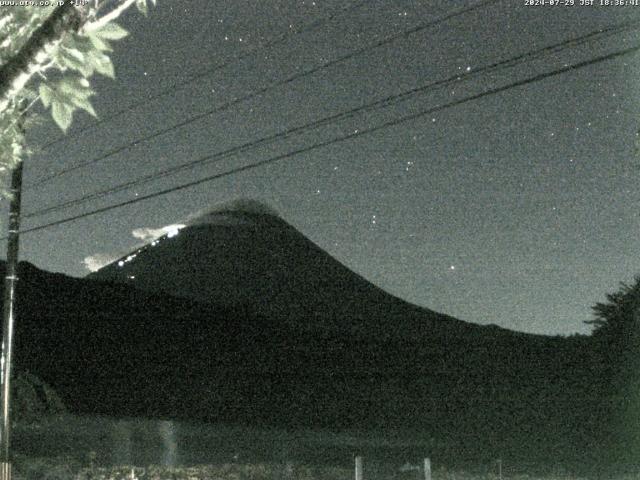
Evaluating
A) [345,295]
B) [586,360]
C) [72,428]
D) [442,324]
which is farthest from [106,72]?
[345,295]

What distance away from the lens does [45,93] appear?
4449 mm

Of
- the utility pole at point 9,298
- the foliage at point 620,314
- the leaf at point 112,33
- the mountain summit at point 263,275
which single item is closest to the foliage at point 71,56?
the leaf at point 112,33

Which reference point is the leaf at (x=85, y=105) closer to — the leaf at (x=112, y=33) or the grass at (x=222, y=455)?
the leaf at (x=112, y=33)

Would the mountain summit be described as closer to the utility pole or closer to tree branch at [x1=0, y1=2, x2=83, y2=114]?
the utility pole

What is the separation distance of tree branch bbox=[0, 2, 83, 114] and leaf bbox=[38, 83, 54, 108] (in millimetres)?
254

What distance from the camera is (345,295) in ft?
504

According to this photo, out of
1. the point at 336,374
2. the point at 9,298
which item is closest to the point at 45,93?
the point at 9,298

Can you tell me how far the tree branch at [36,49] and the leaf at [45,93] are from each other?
25 centimetres

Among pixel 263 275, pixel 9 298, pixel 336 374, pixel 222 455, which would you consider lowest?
pixel 222 455

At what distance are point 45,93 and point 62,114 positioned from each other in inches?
5.4

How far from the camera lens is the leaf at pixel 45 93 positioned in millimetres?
4441

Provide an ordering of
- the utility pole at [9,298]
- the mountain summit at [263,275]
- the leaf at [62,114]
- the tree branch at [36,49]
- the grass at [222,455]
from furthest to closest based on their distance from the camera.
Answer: the mountain summit at [263,275] → the grass at [222,455] → the utility pole at [9,298] → the tree branch at [36,49] → the leaf at [62,114]

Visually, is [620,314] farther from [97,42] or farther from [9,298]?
[97,42]

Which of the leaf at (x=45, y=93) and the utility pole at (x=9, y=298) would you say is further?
the utility pole at (x=9, y=298)
